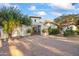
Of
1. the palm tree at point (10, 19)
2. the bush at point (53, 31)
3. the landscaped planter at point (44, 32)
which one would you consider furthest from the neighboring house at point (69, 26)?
the palm tree at point (10, 19)

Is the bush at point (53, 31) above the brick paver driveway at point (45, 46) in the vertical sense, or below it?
above

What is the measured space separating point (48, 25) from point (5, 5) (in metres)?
0.44

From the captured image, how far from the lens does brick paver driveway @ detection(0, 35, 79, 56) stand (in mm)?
2363

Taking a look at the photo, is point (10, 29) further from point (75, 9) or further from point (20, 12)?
point (75, 9)

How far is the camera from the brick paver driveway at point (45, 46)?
2.36 metres

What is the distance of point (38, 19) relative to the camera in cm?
238

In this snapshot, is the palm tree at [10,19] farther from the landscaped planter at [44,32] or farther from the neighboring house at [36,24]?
the landscaped planter at [44,32]

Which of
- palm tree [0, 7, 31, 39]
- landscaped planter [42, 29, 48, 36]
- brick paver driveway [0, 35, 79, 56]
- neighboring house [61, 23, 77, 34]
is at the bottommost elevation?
brick paver driveway [0, 35, 79, 56]

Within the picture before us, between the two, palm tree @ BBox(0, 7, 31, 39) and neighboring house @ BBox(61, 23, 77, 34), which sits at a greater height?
palm tree @ BBox(0, 7, 31, 39)

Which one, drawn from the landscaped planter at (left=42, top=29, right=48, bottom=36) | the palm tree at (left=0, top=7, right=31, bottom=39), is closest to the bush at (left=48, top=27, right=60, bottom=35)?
the landscaped planter at (left=42, top=29, right=48, bottom=36)

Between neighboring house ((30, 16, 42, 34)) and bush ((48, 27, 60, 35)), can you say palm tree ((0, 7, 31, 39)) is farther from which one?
bush ((48, 27, 60, 35))

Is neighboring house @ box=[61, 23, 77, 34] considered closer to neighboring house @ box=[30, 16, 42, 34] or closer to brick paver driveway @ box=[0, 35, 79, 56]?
brick paver driveway @ box=[0, 35, 79, 56]

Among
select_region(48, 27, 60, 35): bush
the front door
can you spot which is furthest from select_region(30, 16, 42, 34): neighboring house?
select_region(48, 27, 60, 35): bush

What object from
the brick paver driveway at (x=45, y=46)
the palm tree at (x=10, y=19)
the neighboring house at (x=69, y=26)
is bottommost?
the brick paver driveway at (x=45, y=46)
